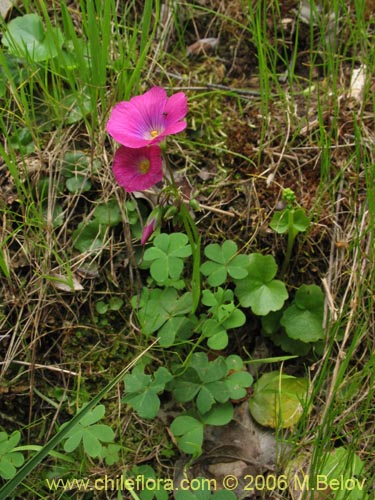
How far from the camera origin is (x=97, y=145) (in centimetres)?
208

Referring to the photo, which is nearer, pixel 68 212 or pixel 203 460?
pixel 203 460

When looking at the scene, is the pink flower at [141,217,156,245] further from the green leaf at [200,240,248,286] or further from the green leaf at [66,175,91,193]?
the green leaf at [66,175,91,193]

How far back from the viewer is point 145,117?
1858mm

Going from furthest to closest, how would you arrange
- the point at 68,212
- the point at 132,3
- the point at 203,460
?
the point at 132,3 < the point at 68,212 < the point at 203,460

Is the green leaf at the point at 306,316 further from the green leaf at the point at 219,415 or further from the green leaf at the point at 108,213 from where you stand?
the green leaf at the point at 108,213

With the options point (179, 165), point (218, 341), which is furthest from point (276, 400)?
point (179, 165)

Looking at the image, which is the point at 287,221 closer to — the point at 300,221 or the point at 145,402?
the point at 300,221

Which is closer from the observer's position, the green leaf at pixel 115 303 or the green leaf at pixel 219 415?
the green leaf at pixel 219 415

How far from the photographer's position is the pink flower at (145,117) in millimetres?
1771

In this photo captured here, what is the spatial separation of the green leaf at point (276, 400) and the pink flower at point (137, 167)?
2.31 ft

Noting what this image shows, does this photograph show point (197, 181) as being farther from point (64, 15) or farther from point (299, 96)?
point (64, 15)

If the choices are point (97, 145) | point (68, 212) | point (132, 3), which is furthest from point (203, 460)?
point (132, 3)

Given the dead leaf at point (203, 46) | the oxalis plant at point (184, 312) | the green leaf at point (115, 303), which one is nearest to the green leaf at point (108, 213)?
the oxalis plant at point (184, 312)

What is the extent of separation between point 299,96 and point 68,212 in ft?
3.20
